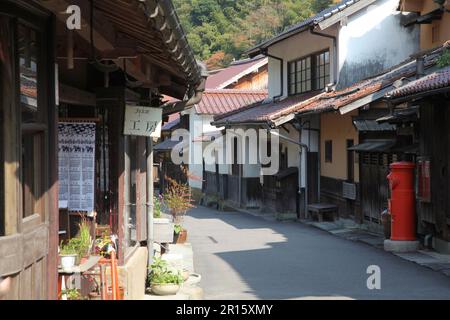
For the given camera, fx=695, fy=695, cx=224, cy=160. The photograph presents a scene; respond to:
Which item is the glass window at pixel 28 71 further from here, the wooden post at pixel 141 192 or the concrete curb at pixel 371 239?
the concrete curb at pixel 371 239

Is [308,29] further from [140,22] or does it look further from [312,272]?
[140,22]

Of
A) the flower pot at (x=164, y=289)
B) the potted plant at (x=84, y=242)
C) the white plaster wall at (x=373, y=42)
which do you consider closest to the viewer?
the potted plant at (x=84, y=242)

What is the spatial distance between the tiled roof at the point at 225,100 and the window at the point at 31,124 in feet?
108

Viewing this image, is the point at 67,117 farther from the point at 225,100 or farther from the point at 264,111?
the point at 225,100

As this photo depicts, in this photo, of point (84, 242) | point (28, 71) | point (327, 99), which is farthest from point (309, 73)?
point (28, 71)

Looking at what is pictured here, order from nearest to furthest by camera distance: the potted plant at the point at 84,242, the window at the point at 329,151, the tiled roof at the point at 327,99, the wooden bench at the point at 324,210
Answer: the potted plant at the point at 84,242
the tiled roof at the point at 327,99
the wooden bench at the point at 324,210
the window at the point at 329,151

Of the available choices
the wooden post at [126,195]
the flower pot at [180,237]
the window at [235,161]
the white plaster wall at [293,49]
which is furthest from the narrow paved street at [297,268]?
the window at [235,161]

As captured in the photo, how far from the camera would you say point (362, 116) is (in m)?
20.1

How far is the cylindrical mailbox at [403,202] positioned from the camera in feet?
51.5

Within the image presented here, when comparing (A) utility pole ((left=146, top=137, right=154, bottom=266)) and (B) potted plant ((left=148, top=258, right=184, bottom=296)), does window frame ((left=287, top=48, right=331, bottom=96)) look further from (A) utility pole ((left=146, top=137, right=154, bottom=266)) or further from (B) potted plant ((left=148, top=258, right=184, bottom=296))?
(B) potted plant ((left=148, top=258, right=184, bottom=296))

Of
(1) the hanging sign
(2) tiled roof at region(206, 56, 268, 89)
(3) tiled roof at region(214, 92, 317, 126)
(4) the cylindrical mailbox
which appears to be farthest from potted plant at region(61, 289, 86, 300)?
(2) tiled roof at region(206, 56, 268, 89)

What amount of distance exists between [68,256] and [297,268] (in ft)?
25.9

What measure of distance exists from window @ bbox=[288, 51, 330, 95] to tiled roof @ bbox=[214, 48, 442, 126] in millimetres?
405
